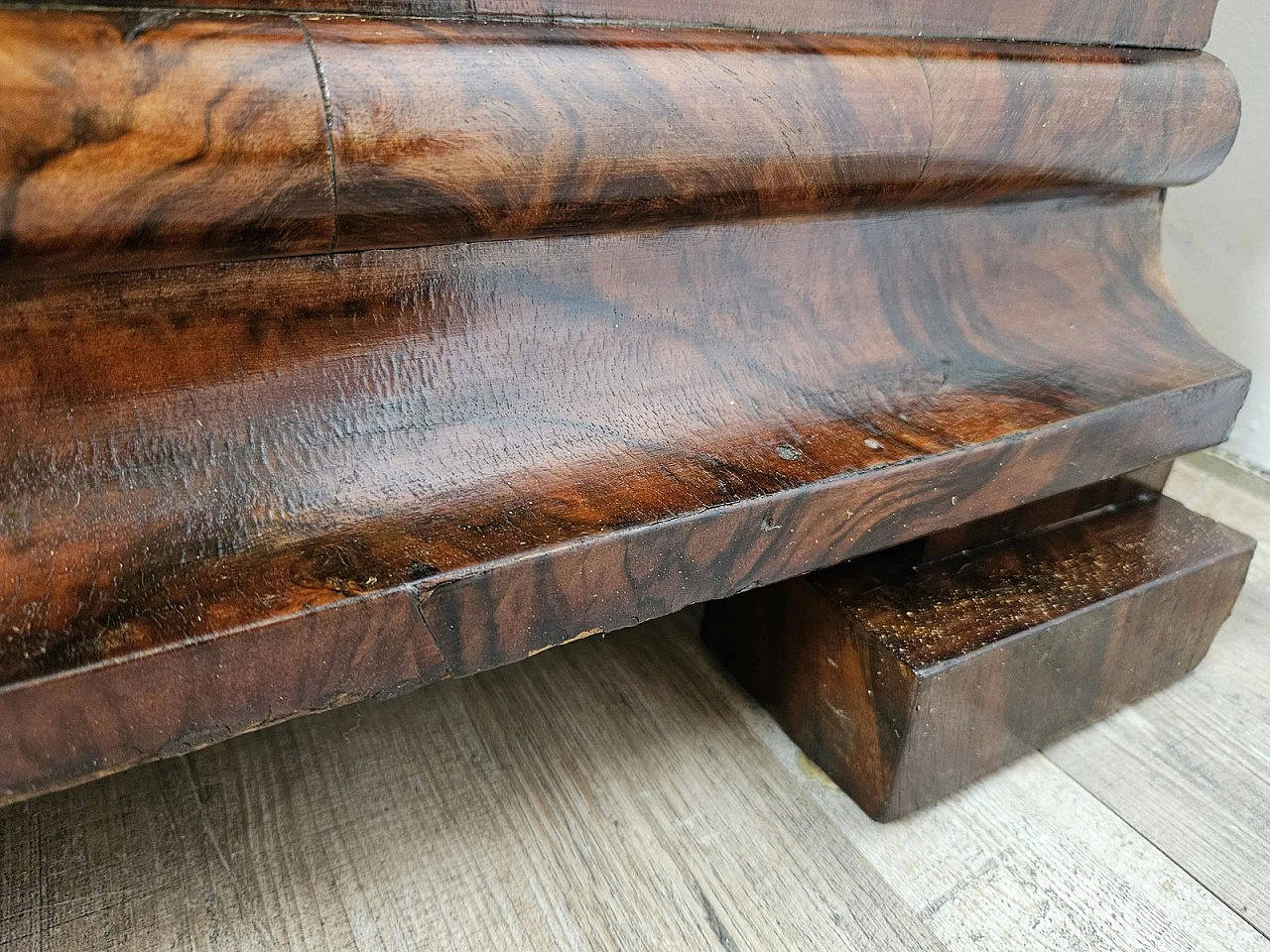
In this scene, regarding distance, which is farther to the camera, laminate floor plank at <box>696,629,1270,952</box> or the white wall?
the white wall

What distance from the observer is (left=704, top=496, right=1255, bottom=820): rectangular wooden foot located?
2.15 ft

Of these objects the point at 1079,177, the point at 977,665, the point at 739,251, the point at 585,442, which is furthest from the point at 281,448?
the point at 1079,177

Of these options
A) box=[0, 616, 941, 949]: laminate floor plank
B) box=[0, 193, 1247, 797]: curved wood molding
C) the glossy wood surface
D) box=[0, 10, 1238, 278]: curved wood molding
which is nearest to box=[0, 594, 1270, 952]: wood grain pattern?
box=[0, 616, 941, 949]: laminate floor plank

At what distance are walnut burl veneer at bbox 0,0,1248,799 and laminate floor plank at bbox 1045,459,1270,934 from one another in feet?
0.79

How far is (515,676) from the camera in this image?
0.81 metres

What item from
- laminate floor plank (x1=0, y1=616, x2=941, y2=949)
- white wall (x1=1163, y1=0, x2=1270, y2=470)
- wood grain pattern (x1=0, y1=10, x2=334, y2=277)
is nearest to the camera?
wood grain pattern (x1=0, y1=10, x2=334, y2=277)

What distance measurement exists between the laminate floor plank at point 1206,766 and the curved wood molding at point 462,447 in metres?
0.24

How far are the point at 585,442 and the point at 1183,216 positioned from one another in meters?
1.00

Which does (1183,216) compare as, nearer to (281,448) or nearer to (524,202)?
(524,202)

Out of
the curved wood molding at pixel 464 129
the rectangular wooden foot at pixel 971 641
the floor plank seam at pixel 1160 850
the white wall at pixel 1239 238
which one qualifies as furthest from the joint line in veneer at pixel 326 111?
the white wall at pixel 1239 238

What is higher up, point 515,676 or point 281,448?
point 281,448

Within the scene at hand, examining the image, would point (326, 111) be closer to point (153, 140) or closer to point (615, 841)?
point (153, 140)

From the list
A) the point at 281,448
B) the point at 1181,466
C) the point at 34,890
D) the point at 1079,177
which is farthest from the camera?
the point at 1181,466

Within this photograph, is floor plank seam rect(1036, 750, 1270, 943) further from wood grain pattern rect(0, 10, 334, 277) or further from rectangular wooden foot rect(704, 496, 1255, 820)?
wood grain pattern rect(0, 10, 334, 277)
